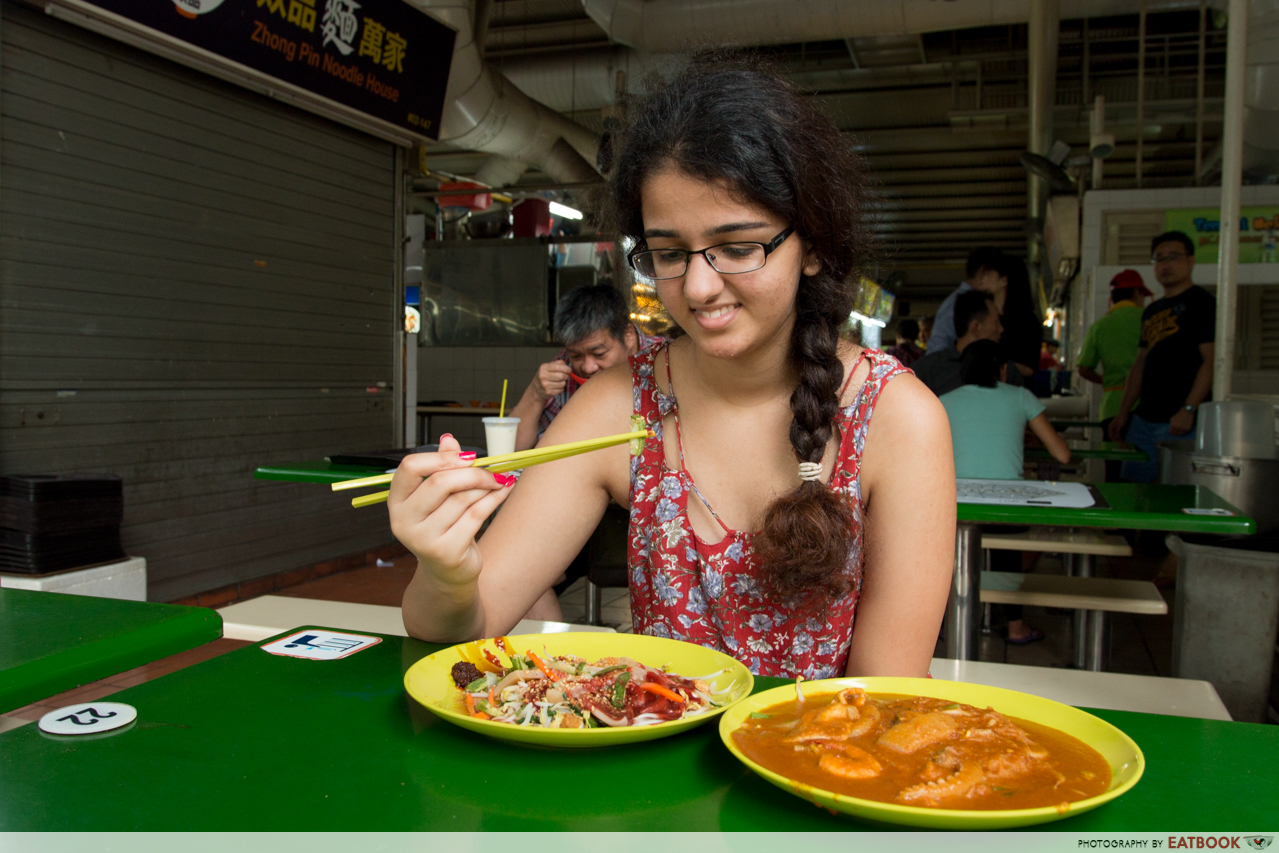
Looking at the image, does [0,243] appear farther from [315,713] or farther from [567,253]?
[567,253]

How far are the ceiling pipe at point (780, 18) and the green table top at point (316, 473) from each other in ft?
14.4

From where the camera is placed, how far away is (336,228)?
534 centimetres

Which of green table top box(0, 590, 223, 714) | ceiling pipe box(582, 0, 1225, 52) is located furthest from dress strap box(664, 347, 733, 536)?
ceiling pipe box(582, 0, 1225, 52)

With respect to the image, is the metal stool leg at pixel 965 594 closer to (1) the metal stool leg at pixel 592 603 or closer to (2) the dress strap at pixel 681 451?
(1) the metal stool leg at pixel 592 603

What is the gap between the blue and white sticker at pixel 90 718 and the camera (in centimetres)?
84

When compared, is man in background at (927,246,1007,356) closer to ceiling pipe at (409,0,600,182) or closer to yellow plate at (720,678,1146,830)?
ceiling pipe at (409,0,600,182)

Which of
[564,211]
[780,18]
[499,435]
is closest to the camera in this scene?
[499,435]

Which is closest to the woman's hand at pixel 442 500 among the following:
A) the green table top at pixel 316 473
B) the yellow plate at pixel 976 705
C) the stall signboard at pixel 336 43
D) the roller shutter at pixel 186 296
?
the yellow plate at pixel 976 705

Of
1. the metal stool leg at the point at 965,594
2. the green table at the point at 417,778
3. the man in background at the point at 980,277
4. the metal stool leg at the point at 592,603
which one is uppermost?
the man in background at the point at 980,277

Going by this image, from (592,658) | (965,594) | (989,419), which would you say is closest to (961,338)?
(989,419)

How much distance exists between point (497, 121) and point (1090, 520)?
19.9ft

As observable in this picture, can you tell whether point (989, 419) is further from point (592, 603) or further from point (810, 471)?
point (810, 471)

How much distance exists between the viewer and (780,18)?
6.26 metres
